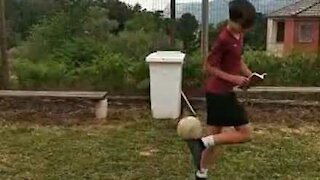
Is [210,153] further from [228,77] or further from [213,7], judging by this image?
[213,7]

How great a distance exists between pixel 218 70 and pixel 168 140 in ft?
6.81

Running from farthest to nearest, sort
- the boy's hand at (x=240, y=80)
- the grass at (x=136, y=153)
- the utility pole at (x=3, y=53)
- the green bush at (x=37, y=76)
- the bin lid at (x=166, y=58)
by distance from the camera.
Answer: the green bush at (x=37, y=76), the utility pole at (x=3, y=53), the bin lid at (x=166, y=58), the grass at (x=136, y=153), the boy's hand at (x=240, y=80)

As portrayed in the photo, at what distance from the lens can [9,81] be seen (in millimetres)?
7840

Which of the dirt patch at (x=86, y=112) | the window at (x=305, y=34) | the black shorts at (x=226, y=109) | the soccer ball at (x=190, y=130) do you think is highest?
the window at (x=305, y=34)

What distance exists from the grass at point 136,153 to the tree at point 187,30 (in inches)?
54.7

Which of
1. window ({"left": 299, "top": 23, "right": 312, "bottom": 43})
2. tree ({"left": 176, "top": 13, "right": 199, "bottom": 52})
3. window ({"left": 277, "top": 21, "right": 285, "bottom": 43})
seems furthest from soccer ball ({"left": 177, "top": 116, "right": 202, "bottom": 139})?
window ({"left": 299, "top": 23, "right": 312, "bottom": 43})

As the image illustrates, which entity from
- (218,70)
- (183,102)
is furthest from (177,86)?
(218,70)

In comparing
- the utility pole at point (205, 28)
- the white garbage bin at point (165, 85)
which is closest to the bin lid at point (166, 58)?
the white garbage bin at point (165, 85)

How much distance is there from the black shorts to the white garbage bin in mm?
2822

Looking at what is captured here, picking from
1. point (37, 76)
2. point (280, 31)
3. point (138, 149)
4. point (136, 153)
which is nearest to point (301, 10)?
point (280, 31)

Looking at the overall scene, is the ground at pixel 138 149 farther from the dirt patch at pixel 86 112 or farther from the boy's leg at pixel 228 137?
the boy's leg at pixel 228 137

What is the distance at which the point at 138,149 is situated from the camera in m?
5.66

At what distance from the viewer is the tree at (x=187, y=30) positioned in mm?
7756

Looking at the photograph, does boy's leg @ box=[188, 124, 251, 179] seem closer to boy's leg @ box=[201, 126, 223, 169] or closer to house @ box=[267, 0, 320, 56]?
boy's leg @ box=[201, 126, 223, 169]
